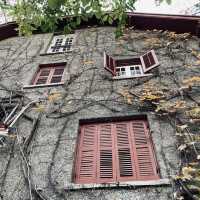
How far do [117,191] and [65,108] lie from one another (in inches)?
137

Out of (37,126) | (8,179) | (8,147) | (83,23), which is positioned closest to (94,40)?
(83,23)

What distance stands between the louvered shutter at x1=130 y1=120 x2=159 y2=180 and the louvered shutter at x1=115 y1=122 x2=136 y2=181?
0.12 m

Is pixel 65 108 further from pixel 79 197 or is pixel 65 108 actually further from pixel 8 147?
pixel 79 197

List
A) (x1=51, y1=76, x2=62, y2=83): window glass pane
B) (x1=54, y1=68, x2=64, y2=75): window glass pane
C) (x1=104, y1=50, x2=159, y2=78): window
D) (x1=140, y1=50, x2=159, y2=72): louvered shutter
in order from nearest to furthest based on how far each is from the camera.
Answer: (x1=140, y1=50, x2=159, y2=72): louvered shutter
(x1=104, y1=50, x2=159, y2=78): window
(x1=51, y1=76, x2=62, y2=83): window glass pane
(x1=54, y1=68, x2=64, y2=75): window glass pane

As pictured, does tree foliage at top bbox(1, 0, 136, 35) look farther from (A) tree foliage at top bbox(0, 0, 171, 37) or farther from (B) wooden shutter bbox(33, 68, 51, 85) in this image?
(B) wooden shutter bbox(33, 68, 51, 85)

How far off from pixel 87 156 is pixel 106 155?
0.44m

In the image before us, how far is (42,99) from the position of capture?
1012 centimetres

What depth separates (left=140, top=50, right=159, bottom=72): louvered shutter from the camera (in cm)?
1084

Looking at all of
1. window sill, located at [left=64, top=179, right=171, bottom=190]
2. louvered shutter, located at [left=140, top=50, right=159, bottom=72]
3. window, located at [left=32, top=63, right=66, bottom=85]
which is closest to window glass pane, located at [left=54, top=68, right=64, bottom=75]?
window, located at [left=32, top=63, right=66, bottom=85]

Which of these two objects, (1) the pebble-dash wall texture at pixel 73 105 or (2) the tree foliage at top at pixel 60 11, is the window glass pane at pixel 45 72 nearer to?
(1) the pebble-dash wall texture at pixel 73 105

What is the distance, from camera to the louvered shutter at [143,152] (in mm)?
7242

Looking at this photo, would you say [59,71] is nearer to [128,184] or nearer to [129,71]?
[129,71]

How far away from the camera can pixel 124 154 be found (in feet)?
25.6

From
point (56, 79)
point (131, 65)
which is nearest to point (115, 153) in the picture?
point (56, 79)
